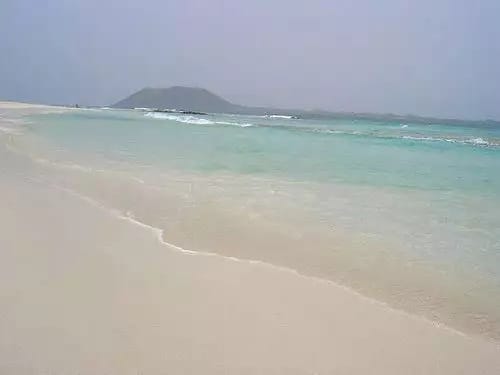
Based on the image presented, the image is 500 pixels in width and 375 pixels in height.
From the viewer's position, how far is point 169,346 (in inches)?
104

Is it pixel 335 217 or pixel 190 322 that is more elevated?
pixel 335 217

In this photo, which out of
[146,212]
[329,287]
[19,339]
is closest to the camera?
[19,339]

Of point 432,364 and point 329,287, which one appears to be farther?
point 329,287

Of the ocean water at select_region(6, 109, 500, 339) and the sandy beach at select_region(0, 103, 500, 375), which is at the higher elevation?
the ocean water at select_region(6, 109, 500, 339)

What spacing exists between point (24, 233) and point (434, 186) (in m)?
7.91

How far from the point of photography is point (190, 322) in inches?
116

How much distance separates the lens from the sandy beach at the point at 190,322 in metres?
2.53

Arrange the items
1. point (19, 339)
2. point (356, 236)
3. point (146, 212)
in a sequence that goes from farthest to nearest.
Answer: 1. point (146, 212)
2. point (356, 236)
3. point (19, 339)

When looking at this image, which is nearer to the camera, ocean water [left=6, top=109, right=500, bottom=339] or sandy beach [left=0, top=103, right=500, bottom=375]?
sandy beach [left=0, top=103, right=500, bottom=375]

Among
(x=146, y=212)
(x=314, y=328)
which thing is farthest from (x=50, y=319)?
(x=146, y=212)

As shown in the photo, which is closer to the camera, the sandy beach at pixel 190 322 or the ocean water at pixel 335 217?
the sandy beach at pixel 190 322

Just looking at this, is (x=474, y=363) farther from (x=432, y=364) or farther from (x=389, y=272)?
(x=389, y=272)

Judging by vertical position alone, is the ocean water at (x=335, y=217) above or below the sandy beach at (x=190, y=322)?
above

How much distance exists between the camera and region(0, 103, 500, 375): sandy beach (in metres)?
2.53
